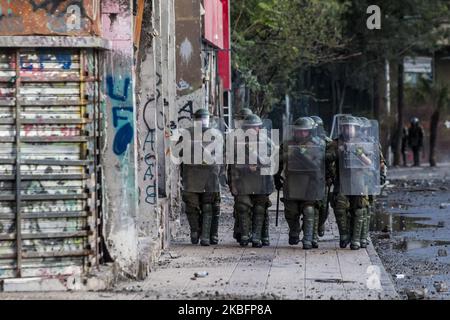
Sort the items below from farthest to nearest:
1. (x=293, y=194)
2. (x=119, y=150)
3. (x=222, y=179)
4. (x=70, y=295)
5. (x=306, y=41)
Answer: (x=306, y=41) → (x=222, y=179) → (x=293, y=194) → (x=119, y=150) → (x=70, y=295)

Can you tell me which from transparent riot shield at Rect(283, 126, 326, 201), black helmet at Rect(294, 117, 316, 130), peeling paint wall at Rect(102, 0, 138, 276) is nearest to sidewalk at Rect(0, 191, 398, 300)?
peeling paint wall at Rect(102, 0, 138, 276)

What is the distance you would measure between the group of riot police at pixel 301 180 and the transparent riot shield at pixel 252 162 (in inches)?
0.6

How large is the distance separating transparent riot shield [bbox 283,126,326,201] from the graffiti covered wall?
519 centimetres

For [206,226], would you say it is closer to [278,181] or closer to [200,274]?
[278,181]

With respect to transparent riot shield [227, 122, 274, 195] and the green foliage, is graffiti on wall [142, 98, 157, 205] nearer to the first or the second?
transparent riot shield [227, 122, 274, 195]

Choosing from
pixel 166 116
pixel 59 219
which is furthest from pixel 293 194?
pixel 59 219

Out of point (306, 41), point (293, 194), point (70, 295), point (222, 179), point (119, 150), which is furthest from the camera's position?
point (306, 41)

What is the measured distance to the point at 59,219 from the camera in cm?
1180

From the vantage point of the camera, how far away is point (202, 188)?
16.4 m

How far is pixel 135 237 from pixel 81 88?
6.08 feet

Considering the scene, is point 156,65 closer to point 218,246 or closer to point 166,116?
point 166,116

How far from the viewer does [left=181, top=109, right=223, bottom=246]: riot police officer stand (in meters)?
16.4

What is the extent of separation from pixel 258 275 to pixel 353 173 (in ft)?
10.6

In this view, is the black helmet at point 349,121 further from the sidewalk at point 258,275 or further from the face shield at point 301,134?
the sidewalk at point 258,275
